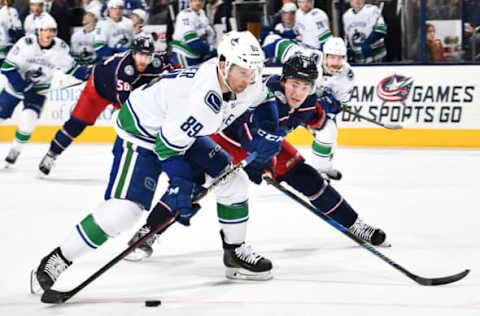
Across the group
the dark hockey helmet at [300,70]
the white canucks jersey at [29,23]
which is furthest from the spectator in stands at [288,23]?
the dark hockey helmet at [300,70]

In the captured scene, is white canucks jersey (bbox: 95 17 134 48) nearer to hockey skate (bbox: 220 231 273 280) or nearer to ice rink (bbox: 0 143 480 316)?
ice rink (bbox: 0 143 480 316)

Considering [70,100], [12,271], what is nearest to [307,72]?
[12,271]

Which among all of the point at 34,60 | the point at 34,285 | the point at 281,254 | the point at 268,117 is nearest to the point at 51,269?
the point at 34,285

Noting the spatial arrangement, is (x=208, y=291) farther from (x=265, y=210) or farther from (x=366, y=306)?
(x=265, y=210)

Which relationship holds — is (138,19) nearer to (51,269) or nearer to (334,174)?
(334,174)

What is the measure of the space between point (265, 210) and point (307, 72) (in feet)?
5.22

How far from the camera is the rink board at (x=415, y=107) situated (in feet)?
24.5

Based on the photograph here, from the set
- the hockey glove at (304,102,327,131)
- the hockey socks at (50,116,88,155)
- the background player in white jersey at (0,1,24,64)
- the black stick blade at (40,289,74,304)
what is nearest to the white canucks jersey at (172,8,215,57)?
the background player in white jersey at (0,1,24,64)

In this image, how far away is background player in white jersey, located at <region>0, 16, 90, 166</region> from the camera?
6.67m

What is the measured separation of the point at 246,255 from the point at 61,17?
21.8ft

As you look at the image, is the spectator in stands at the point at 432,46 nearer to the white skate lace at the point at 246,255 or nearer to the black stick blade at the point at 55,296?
the white skate lace at the point at 246,255

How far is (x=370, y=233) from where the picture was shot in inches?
151

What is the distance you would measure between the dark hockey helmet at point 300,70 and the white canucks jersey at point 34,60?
3.67 meters

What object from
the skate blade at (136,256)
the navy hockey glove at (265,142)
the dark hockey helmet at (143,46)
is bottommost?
the skate blade at (136,256)
